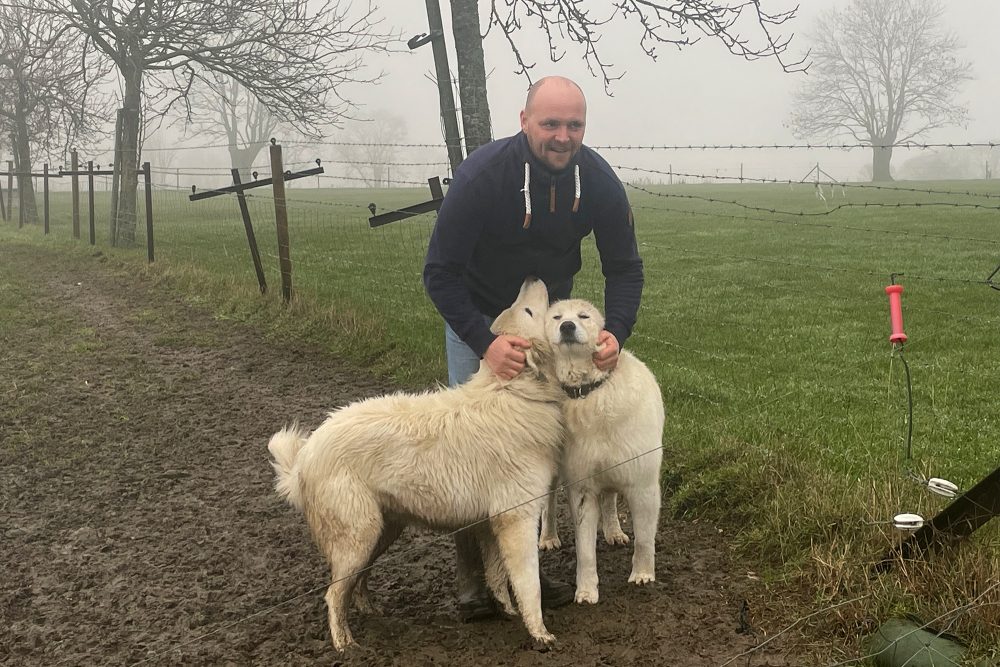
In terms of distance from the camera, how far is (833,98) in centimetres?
6456

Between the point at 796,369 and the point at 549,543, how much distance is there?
12.3 feet

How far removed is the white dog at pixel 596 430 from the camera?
3582 mm

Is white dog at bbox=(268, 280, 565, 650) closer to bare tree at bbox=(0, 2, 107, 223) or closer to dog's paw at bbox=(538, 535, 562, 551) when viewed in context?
dog's paw at bbox=(538, 535, 562, 551)

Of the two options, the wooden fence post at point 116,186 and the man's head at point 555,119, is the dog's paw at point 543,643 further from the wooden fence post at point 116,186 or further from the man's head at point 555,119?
the wooden fence post at point 116,186

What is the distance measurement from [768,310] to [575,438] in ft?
24.1

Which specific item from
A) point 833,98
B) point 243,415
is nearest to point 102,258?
point 243,415

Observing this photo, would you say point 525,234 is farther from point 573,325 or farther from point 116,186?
point 116,186

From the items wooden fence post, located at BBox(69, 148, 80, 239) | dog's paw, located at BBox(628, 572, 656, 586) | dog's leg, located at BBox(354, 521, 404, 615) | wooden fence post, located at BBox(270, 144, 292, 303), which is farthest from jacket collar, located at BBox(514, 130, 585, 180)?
wooden fence post, located at BBox(69, 148, 80, 239)

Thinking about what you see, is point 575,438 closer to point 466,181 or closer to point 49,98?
point 466,181

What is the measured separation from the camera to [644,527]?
3.79m

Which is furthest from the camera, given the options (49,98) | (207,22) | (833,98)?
(833,98)

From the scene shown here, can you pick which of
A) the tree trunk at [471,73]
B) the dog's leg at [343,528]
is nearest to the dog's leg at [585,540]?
the dog's leg at [343,528]

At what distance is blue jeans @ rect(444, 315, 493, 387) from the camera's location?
161 inches

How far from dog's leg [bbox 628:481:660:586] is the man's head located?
149cm
